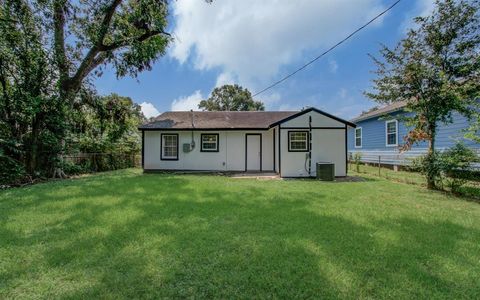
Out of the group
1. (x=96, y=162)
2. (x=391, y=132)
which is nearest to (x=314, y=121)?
(x=391, y=132)

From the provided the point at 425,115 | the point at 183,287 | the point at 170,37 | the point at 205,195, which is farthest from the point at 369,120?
the point at 183,287

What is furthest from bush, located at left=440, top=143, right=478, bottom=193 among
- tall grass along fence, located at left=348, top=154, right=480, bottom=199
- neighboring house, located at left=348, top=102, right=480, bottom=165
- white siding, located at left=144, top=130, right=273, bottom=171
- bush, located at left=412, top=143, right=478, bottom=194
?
white siding, located at left=144, top=130, right=273, bottom=171

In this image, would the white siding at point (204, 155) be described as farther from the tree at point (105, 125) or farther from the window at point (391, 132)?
the window at point (391, 132)

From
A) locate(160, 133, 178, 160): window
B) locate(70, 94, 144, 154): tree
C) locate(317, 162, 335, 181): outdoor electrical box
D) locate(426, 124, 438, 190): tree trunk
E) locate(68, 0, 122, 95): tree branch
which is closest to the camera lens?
locate(426, 124, 438, 190): tree trunk

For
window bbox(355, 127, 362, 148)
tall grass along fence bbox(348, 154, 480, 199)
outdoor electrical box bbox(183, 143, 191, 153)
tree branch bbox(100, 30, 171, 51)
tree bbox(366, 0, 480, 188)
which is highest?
tree branch bbox(100, 30, 171, 51)

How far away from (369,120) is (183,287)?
1921 cm

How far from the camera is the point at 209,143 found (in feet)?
47.1

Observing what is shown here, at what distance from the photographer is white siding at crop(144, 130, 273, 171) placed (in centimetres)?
1427

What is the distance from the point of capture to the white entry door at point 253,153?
1434cm

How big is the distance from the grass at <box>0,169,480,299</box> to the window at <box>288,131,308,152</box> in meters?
5.27

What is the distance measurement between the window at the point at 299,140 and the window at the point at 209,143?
4424mm

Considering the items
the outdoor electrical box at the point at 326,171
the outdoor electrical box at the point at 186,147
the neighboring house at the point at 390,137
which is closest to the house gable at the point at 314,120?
the neighboring house at the point at 390,137

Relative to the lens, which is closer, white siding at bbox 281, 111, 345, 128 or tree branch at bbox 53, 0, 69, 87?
tree branch at bbox 53, 0, 69, 87

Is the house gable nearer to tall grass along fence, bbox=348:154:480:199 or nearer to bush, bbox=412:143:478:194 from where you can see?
tall grass along fence, bbox=348:154:480:199
